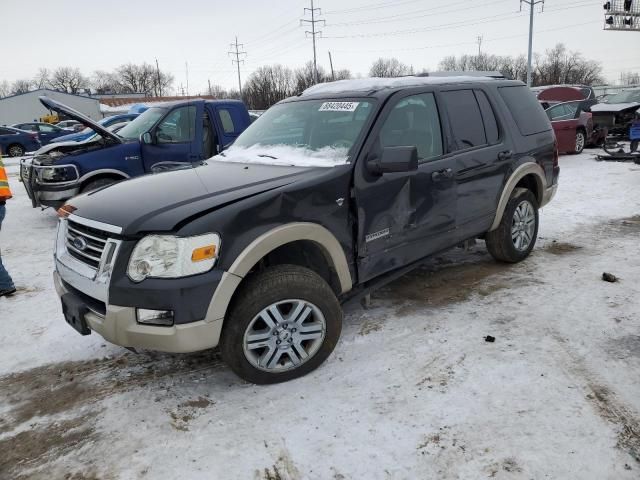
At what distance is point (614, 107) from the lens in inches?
605

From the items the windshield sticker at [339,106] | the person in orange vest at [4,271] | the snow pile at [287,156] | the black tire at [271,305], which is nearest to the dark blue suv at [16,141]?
the person in orange vest at [4,271]

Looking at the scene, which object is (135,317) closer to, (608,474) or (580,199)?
(608,474)

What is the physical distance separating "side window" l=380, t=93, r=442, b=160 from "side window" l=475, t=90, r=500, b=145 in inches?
28.0

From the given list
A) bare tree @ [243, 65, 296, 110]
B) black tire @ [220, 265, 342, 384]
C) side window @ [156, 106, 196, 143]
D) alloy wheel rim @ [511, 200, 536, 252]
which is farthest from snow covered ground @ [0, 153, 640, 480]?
bare tree @ [243, 65, 296, 110]

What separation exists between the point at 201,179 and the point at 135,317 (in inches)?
43.3

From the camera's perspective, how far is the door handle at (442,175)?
12.6 ft

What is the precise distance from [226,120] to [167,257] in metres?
5.78

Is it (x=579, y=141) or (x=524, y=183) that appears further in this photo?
(x=579, y=141)

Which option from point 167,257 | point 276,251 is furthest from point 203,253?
point 276,251

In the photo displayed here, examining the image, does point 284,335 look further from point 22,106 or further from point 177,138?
point 22,106

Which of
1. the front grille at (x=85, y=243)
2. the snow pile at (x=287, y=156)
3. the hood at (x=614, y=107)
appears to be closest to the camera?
the front grille at (x=85, y=243)

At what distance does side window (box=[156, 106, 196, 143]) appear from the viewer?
7.60m

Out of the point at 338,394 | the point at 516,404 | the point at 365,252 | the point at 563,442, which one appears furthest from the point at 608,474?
the point at 365,252

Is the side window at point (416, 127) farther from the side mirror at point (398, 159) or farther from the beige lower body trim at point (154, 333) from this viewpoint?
the beige lower body trim at point (154, 333)
